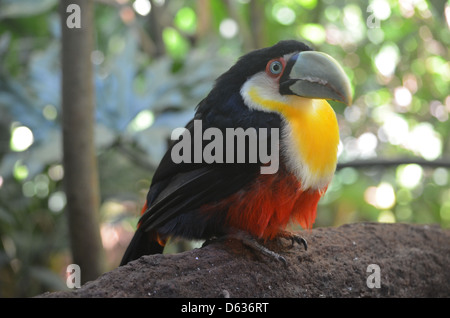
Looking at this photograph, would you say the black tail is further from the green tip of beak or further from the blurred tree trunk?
the green tip of beak

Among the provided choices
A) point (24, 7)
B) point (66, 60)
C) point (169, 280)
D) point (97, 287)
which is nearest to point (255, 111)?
point (169, 280)

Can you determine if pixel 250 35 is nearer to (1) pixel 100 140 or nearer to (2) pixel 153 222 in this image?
(1) pixel 100 140

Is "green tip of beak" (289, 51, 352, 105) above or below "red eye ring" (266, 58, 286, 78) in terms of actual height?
below

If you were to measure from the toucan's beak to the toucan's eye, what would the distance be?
3cm

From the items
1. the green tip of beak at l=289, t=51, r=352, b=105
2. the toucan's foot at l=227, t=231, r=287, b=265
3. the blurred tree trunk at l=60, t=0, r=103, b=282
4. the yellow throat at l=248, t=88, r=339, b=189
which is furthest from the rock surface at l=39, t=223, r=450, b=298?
the blurred tree trunk at l=60, t=0, r=103, b=282

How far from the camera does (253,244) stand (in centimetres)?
147

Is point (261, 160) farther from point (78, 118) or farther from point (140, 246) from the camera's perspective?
point (78, 118)

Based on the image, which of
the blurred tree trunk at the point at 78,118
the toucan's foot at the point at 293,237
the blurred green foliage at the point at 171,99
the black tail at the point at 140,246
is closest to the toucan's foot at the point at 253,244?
the toucan's foot at the point at 293,237

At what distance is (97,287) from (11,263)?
1.92 metres

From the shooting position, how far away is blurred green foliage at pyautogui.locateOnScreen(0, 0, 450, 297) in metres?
2.70

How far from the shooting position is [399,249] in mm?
1724

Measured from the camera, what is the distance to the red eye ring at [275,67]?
5.09 ft

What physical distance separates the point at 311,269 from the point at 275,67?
583 mm

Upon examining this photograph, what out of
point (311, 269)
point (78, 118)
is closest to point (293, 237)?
point (311, 269)
